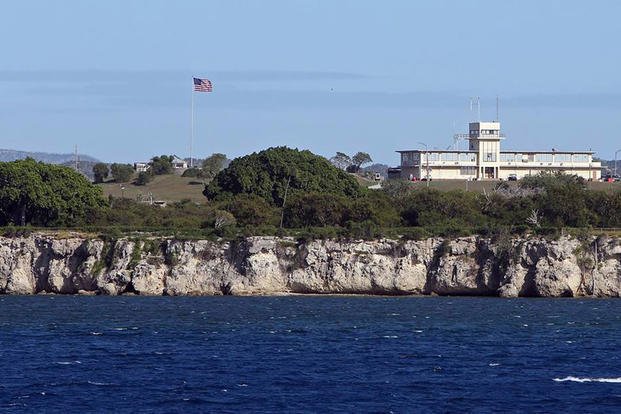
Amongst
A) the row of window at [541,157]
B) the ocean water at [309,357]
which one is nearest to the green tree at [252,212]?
the ocean water at [309,357]

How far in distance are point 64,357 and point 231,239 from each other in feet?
140

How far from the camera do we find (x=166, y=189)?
593 ft

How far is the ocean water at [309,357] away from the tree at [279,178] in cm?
4725

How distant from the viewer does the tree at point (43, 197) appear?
11588 cm

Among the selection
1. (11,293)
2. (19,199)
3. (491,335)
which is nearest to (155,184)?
(19,199)

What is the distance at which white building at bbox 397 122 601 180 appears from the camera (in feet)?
580

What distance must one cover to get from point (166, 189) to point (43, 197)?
2573 inches

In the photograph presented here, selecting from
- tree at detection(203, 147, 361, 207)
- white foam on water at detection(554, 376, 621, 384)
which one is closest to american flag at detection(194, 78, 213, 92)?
tree at detection(203, 147, 361, 207)

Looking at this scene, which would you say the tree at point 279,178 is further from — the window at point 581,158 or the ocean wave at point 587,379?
the ocean wave at point 587,379

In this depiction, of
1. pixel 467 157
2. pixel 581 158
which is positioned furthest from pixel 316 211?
pixel 581 158

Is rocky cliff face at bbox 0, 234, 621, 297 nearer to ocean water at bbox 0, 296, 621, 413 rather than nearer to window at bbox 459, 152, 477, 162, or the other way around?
ocean water at bbox 0, 296, 621, 413

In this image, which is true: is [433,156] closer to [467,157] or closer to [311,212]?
[467,157]

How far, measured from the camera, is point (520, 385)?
5256cm

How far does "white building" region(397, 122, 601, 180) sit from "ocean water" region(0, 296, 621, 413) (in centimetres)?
8494
